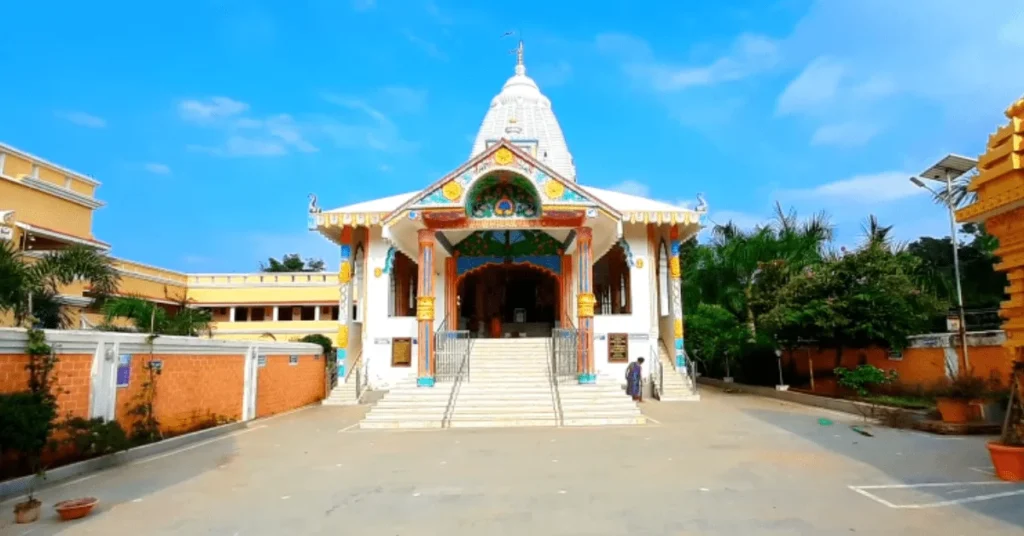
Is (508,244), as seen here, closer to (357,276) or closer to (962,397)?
(357,276)

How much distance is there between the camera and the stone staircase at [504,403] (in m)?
10.9

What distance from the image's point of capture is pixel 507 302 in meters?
21.2

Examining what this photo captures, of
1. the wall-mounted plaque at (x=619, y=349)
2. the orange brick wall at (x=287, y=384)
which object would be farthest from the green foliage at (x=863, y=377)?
the orange brick wall at (x=287, y=384)

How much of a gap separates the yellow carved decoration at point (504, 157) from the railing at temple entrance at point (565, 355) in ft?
12.8

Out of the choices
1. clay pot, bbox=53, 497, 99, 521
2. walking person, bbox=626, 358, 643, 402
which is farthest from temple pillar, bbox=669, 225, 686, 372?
clay pot, bbox=53, 497, 99, 521

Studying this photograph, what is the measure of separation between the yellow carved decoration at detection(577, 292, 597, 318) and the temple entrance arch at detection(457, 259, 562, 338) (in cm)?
481

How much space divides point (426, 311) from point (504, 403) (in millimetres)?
2845

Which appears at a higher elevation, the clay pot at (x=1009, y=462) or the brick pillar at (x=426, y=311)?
the brick pillar at (x=426, y=311)

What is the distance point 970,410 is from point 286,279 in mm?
29043

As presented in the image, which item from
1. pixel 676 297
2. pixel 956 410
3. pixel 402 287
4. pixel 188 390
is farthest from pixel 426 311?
pixel 956 410

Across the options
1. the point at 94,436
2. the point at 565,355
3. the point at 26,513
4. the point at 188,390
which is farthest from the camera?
the point at 565,355

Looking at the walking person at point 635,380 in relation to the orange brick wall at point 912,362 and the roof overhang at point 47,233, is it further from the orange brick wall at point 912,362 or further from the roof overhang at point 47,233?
the roof overhang at point 47,233

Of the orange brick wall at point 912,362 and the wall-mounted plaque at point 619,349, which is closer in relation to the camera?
the orange brick wall at point 912,362

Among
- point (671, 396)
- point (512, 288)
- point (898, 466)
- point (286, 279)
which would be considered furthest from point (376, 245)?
point (286, 279)
